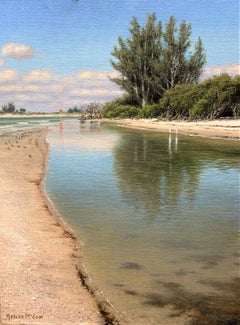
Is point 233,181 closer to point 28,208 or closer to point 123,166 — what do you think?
point 123,166

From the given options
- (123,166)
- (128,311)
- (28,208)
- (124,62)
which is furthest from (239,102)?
(128,311)

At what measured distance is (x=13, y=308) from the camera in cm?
539

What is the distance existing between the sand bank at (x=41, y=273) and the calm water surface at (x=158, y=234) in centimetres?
32

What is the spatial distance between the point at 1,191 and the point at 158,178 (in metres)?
6.17

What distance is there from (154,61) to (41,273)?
81.5m

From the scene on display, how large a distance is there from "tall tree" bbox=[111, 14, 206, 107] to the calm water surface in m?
66.0

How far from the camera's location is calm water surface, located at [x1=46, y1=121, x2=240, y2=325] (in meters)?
5.98

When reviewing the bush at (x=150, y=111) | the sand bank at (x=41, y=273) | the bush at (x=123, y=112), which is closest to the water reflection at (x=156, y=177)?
the sand bank at (x=41, y=273)

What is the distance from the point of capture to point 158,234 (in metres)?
9.17

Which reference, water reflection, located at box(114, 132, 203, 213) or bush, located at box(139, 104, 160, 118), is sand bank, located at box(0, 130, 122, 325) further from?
bush, located at box(139, 104, 160, 118)
